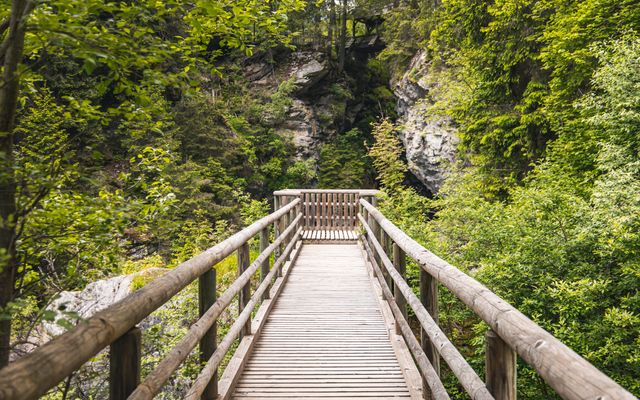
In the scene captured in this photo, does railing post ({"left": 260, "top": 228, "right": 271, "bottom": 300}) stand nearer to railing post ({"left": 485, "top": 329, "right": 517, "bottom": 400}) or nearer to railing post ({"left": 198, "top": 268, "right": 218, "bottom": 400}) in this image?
railing post ({"left": 198, "top": 268, "right": 218, "bottom": 400})

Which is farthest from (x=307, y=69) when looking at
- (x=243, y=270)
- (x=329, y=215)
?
(x=243, y=270)

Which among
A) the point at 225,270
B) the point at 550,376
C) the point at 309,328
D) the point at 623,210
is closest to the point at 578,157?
the point at 623,210

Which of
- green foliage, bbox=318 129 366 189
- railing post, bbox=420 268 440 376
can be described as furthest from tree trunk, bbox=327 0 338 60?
railing post, bbox=420 268 440 376

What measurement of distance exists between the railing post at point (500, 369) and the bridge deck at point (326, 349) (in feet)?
4.48

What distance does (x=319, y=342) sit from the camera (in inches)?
156

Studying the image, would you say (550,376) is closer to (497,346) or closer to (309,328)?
(497,346)

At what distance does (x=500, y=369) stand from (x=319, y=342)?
106 inches

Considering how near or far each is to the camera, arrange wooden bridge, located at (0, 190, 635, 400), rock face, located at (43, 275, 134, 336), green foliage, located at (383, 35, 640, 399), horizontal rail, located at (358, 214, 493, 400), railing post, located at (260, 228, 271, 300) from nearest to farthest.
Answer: wooden bridge, located at (0, 190, 635, 400), horizontal rail, located at (358, 214, 493, 400), green foliage, located at (383, 35, 640, 399), railing post, located at (260, 228, 271, 300), rock face, located at (43, 275, 134, 336)

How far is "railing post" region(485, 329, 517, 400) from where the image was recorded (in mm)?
1469

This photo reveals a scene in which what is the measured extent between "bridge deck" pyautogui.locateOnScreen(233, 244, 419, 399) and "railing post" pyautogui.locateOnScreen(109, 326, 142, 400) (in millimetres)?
1609

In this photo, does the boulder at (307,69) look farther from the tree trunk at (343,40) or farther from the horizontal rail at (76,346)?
the horizontal rail at (76,346)

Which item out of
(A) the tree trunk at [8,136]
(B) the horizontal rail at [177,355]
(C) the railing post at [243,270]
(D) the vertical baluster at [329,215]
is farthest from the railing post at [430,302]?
(D) the vertical baluster at [329,215]

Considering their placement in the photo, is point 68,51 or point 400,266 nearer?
point 68,51

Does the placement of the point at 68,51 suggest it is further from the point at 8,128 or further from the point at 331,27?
the point at 331,27
